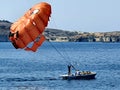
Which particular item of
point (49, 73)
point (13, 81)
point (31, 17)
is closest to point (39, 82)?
point (13, 81)

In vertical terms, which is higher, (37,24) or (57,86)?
(37,24)

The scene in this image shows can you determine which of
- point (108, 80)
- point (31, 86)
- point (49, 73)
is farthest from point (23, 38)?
point (49, 73)

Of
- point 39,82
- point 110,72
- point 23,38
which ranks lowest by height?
point 110,72

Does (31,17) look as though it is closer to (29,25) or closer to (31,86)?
(29,25)

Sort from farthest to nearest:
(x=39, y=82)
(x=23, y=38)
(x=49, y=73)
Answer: (x=49, y=73), (x=39, y=82), (x=23, y=38)

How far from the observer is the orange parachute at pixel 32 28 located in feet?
191

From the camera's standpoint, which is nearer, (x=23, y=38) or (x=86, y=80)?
(x=23, y=38)

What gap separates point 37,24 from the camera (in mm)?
59094

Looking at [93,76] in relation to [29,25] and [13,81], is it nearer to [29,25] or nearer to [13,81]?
[13,81]

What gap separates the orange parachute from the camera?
191 ft

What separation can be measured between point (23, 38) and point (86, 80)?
2869 cm

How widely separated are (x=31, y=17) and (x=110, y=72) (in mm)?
45683

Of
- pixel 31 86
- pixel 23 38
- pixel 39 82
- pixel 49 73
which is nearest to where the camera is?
pixel 23 38

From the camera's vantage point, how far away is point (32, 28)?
58.9 metres
